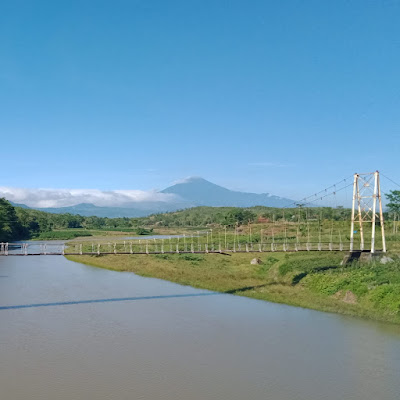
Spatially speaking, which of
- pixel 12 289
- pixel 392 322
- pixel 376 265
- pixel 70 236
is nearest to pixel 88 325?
pixel 12 289

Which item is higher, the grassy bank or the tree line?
the tree line

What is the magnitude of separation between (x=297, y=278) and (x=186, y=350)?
11009 mm

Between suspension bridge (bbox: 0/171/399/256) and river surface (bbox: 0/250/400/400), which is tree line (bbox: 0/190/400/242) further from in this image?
river surface (bbox: 0/250/400/400)

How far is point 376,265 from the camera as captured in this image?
20.6m

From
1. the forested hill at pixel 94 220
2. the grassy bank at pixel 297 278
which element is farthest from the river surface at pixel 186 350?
the forested hill at pixel 94 220

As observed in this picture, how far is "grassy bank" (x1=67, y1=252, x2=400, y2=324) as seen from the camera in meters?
17.1

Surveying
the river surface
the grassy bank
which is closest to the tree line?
the grassy bank

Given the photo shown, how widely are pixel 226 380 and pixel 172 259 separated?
75.6ft

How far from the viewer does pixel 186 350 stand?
1278cm

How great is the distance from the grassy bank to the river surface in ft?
3.90

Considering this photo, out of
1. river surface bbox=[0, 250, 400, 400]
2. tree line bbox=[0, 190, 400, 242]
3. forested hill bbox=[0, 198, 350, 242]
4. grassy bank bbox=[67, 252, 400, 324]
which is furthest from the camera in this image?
forested hill bbox=[0, 198, 350, 242]

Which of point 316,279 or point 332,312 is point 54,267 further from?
point 332,312

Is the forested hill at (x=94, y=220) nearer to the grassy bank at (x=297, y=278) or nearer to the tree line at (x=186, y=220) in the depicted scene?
the tree line at (x=186, y=220)

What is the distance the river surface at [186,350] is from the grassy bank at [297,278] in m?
1.19
